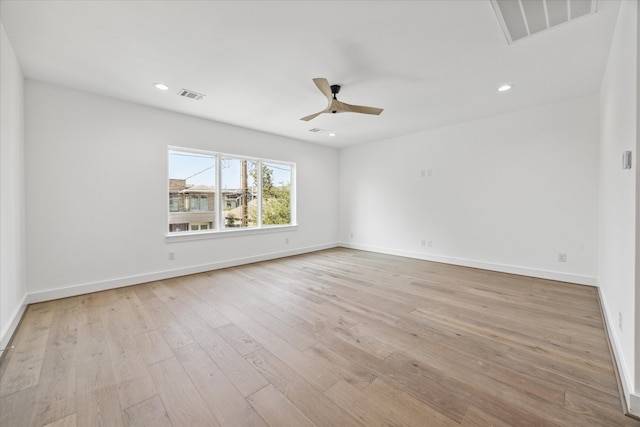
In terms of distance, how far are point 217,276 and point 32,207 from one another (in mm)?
2365

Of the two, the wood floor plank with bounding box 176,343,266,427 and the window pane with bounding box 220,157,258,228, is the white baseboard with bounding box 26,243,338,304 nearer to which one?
the window pane with bounding box 220,157,258,228

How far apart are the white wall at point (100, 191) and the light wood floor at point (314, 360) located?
43cm

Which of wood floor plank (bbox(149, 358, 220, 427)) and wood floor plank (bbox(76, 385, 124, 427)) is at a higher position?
wood floor plank (bbox(149, 358, 220, 427))

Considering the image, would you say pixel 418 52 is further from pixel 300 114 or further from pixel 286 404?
pixel 286 404

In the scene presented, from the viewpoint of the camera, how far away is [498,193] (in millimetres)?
4441

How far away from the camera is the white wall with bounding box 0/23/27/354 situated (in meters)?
2.21

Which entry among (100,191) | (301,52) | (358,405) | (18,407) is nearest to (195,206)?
(100,191)

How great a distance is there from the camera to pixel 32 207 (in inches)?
122

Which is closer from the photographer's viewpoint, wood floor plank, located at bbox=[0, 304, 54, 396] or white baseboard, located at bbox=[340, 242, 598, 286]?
wood floor plank, located at bbox=[0, 304, 54, 396]

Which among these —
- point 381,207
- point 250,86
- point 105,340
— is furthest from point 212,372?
point 381,207

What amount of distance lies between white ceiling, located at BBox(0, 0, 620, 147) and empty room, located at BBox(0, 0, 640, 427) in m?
0.03

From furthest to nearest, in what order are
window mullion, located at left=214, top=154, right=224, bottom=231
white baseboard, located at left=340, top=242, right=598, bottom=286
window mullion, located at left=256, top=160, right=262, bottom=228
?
1. window mullion, located at left=256, top=160, right=262, bottom=228
2. window mullion, located at left=214, top=154, right=224, bottom=231
3. white baseboard, located at left=340, top=242, right=598, bottom=286

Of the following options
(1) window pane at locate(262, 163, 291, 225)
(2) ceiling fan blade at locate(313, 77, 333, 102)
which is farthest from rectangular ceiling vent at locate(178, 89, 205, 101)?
(1) window pane at locate(262, 163, 291, 225)

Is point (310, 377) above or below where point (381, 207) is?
below
